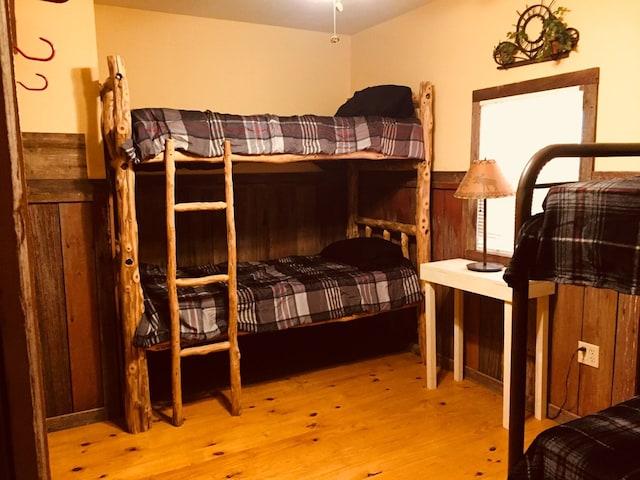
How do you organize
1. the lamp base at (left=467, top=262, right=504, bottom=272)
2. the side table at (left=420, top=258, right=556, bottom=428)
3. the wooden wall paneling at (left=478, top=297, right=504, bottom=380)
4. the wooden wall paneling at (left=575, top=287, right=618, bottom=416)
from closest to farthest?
the wooden wall paneling at (left=575, top=287, right=618, bottom=416), the side table at (left=420, top=258, right=556, bottom=428), the lamp base at (left=467, top=262, right=504, bottom=272), the wooden wall paneling at (left=478, top=297, right=504, bottom=380)

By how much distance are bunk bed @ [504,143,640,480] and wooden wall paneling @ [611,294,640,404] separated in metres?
1.05

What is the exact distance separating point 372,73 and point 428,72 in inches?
25.8

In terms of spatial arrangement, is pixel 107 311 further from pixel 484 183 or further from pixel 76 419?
pixel 484 183

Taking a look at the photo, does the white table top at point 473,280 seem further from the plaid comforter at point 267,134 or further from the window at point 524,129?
the plaid comforter at point 267,134

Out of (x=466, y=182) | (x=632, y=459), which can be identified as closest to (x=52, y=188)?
(x=466, y=182)

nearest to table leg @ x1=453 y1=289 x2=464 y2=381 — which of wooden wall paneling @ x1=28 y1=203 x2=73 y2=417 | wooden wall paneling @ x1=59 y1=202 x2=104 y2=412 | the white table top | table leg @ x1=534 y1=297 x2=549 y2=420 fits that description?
the white table top

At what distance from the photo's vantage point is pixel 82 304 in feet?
8.91

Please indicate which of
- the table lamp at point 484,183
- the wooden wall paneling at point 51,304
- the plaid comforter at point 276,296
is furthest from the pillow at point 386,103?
the wooden wall paneling at point 51,304

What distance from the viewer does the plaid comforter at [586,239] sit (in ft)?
3.59

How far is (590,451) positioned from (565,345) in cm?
157

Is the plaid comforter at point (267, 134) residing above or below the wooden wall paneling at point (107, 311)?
above

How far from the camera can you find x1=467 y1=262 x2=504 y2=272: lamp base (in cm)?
286

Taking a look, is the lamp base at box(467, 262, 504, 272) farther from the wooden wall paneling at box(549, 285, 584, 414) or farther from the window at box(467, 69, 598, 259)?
the wooden wall paneling at box(549, 285, 584, 414)

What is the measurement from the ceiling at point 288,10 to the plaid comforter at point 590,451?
2.75m
